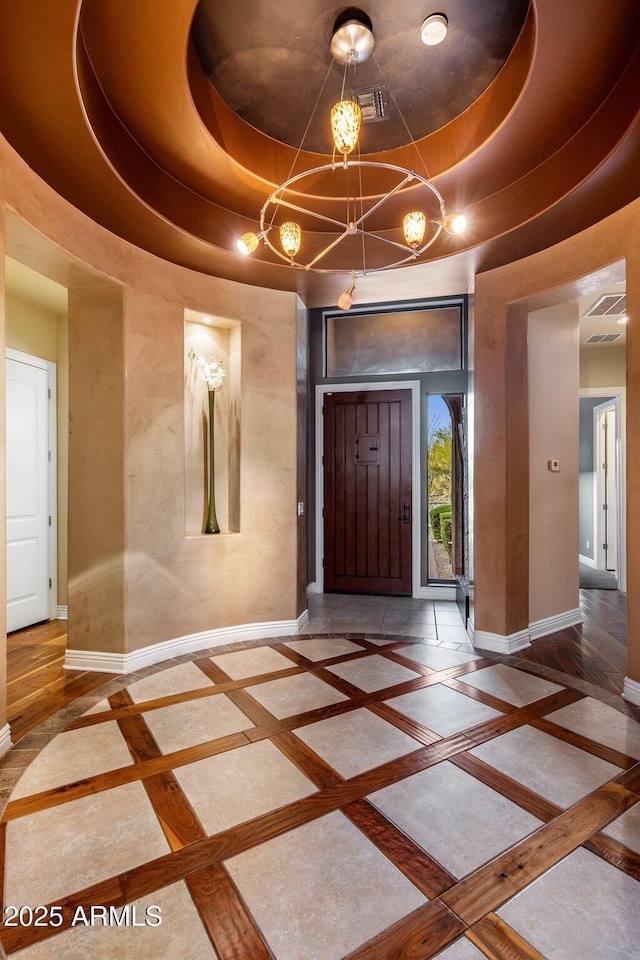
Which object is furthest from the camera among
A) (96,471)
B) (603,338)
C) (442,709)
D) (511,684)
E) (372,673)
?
(603,338)

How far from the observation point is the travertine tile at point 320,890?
1.46 meters

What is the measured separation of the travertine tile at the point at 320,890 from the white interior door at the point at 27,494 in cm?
363

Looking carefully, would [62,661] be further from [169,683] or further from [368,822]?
[368,822]

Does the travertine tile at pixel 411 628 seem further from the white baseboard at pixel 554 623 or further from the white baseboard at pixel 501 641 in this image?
the white baseboard at pixel 554 623

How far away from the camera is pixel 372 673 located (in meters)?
3.51

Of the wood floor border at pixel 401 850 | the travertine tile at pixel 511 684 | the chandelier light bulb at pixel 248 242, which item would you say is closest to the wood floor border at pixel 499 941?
the wood floor border at pixel 401 850

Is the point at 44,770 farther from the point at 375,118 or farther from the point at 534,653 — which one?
the point at 375,118

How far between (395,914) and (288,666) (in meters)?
2.16

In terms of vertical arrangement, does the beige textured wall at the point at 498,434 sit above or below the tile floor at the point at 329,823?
above

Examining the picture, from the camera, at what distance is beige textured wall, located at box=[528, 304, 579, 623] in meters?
4.27

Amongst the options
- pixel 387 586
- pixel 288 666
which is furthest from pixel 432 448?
pixel 288 666

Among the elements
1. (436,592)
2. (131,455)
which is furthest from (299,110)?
(436,592)

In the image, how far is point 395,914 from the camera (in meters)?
1.54

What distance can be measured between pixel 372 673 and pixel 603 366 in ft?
18.0
